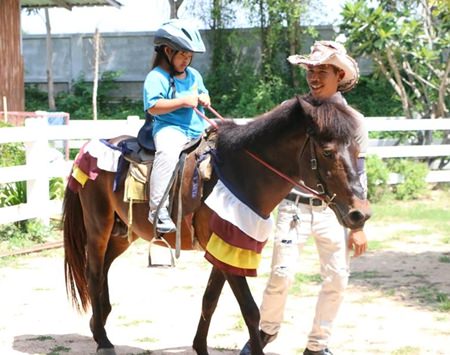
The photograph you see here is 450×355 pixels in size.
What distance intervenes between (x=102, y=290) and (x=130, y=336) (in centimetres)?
45

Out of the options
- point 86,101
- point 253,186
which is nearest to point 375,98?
point 86,101

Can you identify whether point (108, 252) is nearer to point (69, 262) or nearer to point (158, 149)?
point (69, 262)

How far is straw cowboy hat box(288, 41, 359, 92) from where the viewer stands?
4.45 m

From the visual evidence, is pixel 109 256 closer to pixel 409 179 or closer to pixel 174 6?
pixel 409 179

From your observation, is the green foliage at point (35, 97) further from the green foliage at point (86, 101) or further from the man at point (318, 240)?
the man at point (318, 240)

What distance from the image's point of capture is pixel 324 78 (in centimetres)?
454

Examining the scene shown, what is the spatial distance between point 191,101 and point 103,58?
2122 centimetres

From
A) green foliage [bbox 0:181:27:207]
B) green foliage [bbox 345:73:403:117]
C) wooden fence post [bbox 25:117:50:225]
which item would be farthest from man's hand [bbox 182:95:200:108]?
green foliage [bbox 345:73:403:117]

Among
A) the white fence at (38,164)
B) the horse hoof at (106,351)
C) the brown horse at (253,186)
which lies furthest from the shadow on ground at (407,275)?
the white fence at (38,164)

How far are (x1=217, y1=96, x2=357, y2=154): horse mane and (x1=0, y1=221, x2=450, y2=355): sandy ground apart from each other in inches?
64.4

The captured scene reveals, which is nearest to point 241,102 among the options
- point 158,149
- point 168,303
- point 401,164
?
point 401,164

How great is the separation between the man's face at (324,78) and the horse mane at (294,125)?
0.97 feet

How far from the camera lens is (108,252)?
575 cm

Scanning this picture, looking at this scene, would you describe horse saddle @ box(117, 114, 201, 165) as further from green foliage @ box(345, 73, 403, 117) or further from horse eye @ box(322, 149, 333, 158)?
green foliage @ box(345, 73, 403, 117)
